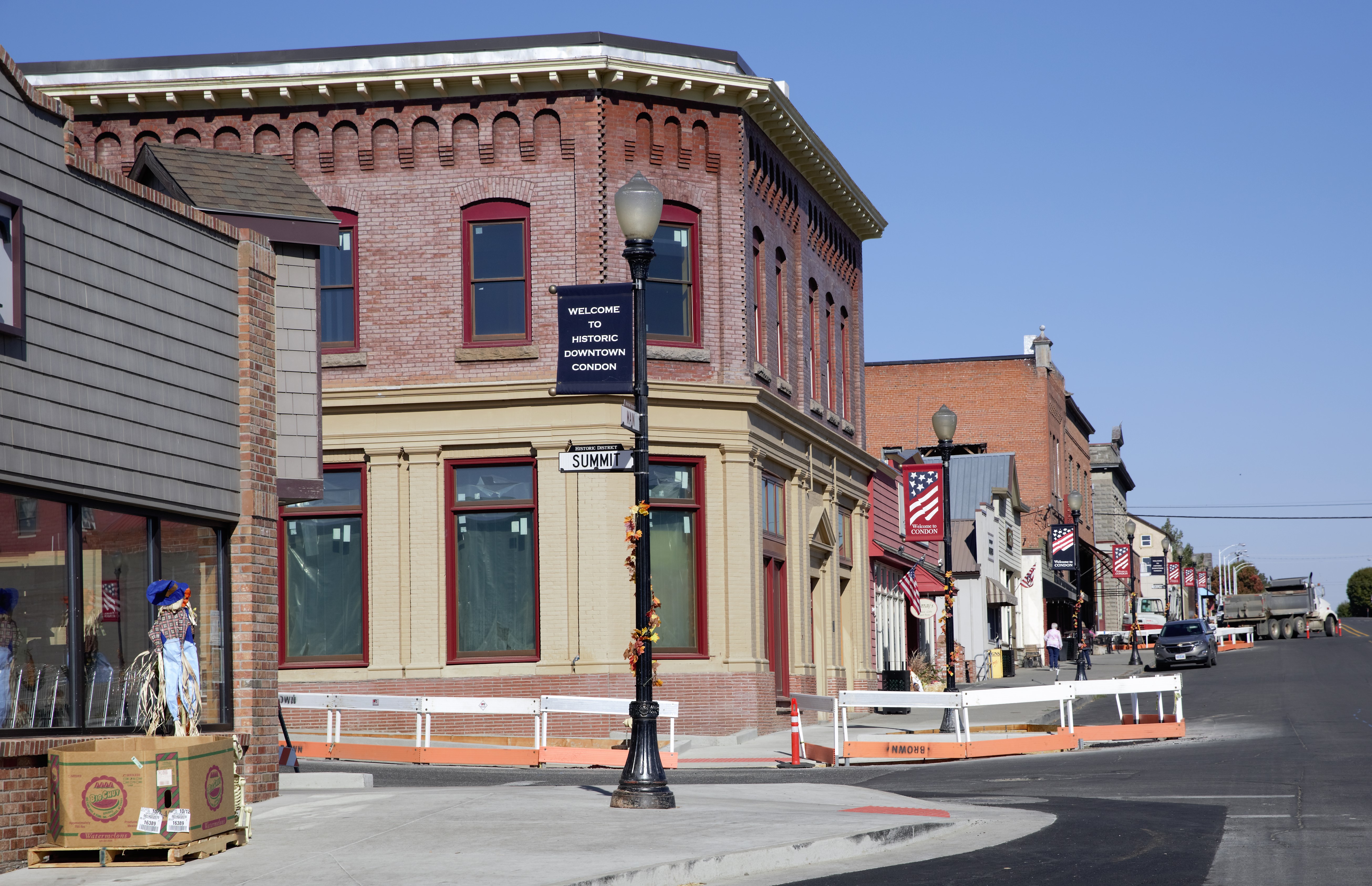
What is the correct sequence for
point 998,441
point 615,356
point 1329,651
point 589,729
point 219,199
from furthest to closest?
point 998,441 < point 1329,651 < point 589,729 < point 219,199 < point 615,356

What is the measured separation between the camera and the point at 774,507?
98.3 feet

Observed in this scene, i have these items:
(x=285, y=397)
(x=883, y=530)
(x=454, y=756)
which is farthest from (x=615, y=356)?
(x=883, y=530)

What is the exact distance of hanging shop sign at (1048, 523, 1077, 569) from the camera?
197ft

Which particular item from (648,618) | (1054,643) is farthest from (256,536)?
(1054,643)

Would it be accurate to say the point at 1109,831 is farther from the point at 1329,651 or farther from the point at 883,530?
the point at 1329,651

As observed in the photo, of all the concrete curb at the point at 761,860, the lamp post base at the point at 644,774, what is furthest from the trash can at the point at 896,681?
the concrete curb at the point at 761,860

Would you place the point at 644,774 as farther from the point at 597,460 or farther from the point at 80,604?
the point at 80,604

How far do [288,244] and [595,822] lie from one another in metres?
7.17

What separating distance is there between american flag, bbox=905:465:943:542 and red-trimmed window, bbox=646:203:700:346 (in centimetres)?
1073

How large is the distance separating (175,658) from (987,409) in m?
60.8

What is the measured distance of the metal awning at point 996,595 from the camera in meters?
53.4

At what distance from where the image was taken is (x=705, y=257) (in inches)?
1104

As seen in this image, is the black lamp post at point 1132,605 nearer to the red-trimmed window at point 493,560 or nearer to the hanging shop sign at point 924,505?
the hanging shop sign at point 924,505

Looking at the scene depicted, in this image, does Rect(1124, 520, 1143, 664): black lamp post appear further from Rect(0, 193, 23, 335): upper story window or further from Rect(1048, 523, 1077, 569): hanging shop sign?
Rect(0, 193, 23, 335): upper story window
